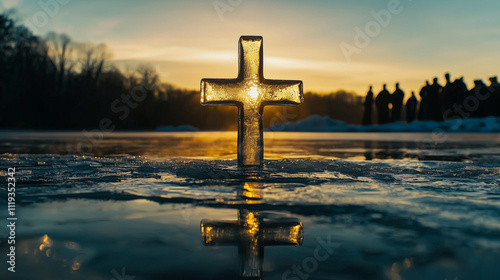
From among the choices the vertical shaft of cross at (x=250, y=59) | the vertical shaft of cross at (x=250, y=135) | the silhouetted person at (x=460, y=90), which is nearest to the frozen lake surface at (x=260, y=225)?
the vertical shaft of cross at (x=250, y=135)

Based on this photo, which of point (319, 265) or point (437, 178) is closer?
point (319, 265)

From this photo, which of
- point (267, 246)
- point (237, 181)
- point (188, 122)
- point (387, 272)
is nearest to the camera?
point (387, 272)

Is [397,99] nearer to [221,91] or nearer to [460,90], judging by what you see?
[460,90]

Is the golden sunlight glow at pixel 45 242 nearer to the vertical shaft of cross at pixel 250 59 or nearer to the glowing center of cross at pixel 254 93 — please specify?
the glowing center of cross at pixel 254 93

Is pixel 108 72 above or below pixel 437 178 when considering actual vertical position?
above

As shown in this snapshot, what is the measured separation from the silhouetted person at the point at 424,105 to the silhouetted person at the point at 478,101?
10.3 ft

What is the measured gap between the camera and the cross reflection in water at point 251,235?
205 centimetres

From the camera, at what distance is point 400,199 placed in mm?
3662

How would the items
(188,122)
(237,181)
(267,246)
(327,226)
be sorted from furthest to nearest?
(188,122) → (237,181) → (327,226) → (267,246)

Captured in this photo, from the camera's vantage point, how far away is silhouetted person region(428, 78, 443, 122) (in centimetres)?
3650

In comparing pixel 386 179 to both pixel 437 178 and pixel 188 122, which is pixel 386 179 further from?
pixel 188 122

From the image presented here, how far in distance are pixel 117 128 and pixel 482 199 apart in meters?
51.9

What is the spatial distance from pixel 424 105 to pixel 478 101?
4.61 m

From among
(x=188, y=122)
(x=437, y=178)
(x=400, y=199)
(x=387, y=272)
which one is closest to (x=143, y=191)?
(x=400, y=199)
